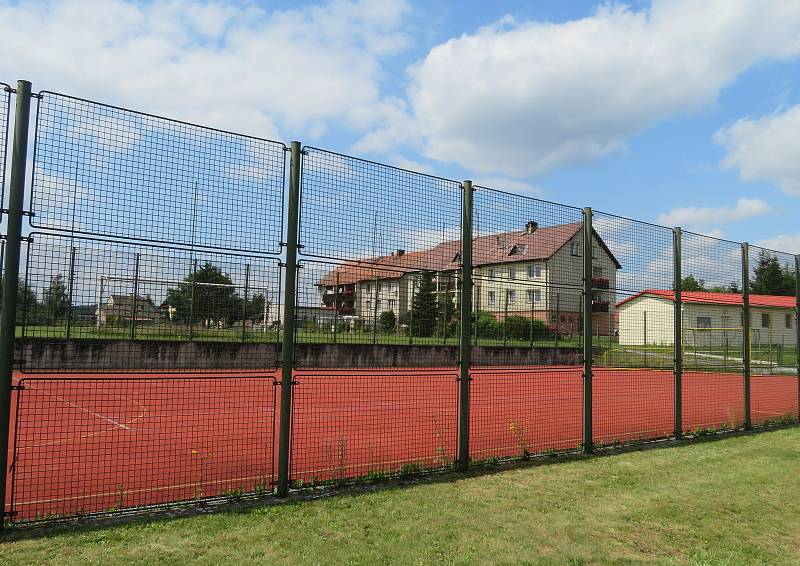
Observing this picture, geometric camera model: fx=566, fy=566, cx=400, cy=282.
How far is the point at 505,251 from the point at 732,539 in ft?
12.2

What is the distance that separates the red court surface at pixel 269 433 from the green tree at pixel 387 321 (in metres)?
0.90

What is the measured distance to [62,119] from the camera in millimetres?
4387

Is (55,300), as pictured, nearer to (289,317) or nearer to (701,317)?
(289,317)

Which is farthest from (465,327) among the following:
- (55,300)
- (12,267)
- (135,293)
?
(12,267)

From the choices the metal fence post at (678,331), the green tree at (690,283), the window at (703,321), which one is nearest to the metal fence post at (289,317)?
the metal fence post at (678,331)

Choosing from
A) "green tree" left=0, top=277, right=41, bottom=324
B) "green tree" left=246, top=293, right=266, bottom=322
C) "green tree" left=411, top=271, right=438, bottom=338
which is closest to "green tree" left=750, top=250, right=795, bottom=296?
"green tree" left=411, top=271, right=438, bottom=338

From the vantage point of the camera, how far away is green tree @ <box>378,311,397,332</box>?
25.8ft

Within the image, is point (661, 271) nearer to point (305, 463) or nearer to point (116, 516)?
point (305, 463)

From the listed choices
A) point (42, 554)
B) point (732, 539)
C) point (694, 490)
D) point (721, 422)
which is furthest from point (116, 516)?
point (721, 422)

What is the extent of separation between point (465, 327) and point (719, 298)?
637 centimetres

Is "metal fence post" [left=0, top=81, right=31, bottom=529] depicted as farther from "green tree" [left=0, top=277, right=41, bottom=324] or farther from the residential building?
the residential building

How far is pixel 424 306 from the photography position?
29.3ft

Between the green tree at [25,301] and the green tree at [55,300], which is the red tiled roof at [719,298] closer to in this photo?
the green tree at [55,300]

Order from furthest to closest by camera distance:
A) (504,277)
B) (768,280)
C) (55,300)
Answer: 1. (768,280)
2. (504,277)
3. (55,300)
